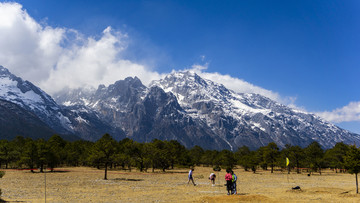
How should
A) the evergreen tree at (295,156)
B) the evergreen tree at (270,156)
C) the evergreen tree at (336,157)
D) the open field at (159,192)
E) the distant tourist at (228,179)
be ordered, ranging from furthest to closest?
1. the evergreen tree at (295,156)
2. the evergreen tree at (336,157)
3. the evergreen tree at (270,156)
4. the distant tourist at (228,179)
5. the open field at (159,192)

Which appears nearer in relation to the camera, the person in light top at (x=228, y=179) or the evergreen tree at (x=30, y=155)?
the person in light top at (x=228, y=179)

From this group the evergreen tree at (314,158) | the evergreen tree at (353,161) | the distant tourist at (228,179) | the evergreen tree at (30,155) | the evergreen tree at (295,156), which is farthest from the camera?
the evergreen tree at (295,156)

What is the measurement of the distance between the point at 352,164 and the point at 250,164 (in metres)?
70.2

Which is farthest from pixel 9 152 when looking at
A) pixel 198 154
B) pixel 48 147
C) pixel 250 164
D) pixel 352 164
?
pixel 198 154

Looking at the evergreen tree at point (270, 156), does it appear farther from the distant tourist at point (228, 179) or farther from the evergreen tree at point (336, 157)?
the distant tourist at point (228, 179)

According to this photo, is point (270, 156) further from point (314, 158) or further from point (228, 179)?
point (228, 179)

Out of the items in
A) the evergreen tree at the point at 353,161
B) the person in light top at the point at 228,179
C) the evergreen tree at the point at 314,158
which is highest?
the evergreen tree at the point at 353,161

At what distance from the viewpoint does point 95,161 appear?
190 ft

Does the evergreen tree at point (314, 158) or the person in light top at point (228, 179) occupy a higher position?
the person in light top at point (228, 179)

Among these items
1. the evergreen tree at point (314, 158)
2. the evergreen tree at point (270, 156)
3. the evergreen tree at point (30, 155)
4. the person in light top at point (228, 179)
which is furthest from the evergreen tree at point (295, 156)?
the evergreen tree at point (30, 155)

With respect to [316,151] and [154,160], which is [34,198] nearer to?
[154,160]

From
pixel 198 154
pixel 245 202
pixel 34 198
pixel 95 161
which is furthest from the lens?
pixel 198 154

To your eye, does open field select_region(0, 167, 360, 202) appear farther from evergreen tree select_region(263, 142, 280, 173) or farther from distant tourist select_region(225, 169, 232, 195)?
evergreen tree select_region(263, 142, 280, 173)

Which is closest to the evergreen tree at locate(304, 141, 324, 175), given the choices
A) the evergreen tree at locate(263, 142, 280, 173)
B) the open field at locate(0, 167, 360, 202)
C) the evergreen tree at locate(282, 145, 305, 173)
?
the evergreen tree at locate(282, 145, 305, 173)
